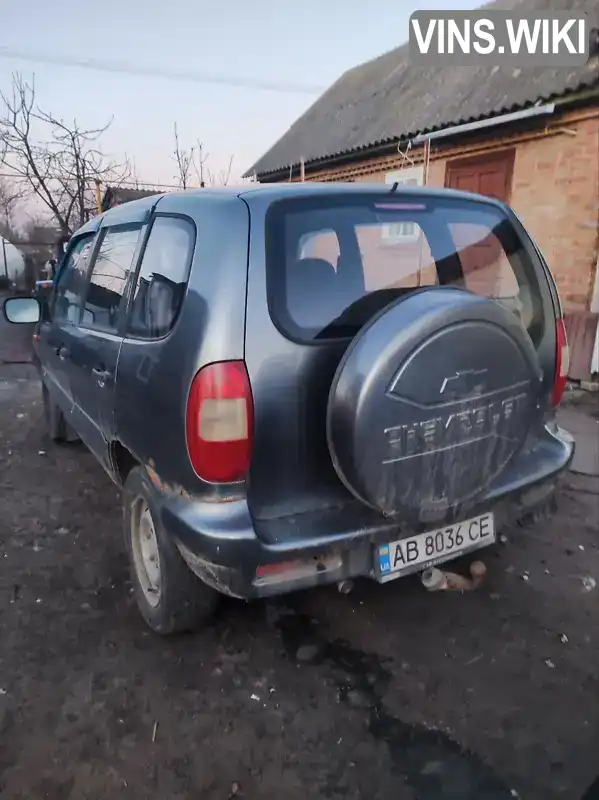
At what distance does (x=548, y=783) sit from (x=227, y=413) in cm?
156

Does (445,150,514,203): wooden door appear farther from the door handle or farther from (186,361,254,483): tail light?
(186,361,254,483): tail light

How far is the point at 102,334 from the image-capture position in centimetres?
269

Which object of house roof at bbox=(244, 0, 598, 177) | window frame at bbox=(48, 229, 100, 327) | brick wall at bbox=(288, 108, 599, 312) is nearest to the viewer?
window frame at bbox=(48, 229, 100, 327)

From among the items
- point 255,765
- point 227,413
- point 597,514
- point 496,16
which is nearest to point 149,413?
point 227,413

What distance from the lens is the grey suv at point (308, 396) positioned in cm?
180

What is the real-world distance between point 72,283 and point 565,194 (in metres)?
6.56

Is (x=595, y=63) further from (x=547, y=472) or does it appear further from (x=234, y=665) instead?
(x=234, y=665)

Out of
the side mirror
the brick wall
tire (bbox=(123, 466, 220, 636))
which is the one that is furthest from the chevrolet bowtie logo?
the brick wall

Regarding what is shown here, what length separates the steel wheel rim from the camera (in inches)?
96.6

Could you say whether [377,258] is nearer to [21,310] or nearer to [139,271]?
[139,271]

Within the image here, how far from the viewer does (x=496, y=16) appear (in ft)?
31.1

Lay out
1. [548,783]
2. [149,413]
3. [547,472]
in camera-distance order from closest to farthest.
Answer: [548,783] → [149,413] → [547,472]
